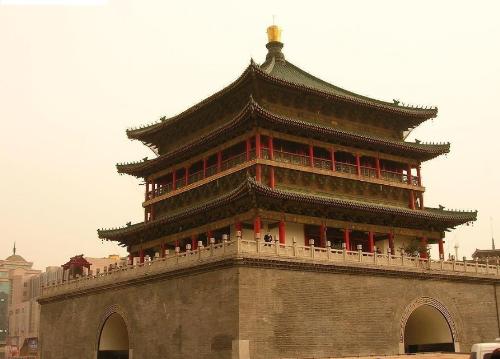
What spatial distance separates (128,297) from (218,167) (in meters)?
8.76

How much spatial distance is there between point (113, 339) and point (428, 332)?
1827 centimetres

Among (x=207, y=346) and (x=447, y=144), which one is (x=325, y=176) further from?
(x=207, y=346)

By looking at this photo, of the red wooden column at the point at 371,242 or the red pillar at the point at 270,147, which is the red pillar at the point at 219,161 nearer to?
the red pillar at the point at 270,147

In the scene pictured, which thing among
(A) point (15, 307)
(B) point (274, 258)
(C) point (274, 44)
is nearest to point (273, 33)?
(C) point (274, 44)

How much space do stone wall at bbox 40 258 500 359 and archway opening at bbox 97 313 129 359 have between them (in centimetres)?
50

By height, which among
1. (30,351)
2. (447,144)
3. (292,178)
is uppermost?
(447,144)

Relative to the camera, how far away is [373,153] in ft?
126

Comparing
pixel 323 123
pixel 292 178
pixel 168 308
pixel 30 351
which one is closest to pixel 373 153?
pixel 323 123

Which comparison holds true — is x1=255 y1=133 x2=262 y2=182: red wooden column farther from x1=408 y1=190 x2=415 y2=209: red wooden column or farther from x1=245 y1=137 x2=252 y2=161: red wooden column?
x1=408 y1=190 x2=415 y2=209: red wooden column

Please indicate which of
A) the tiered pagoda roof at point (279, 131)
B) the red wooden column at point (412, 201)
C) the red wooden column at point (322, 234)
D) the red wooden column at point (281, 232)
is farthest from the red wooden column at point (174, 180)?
the red wooden column at point (412, 201)

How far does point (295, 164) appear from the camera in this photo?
34.6 m

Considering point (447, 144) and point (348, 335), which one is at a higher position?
point (447, 144)

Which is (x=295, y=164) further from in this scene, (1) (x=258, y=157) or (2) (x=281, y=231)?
(2) (x=281, y=231)

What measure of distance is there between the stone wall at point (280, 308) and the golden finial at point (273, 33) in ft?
59.8
